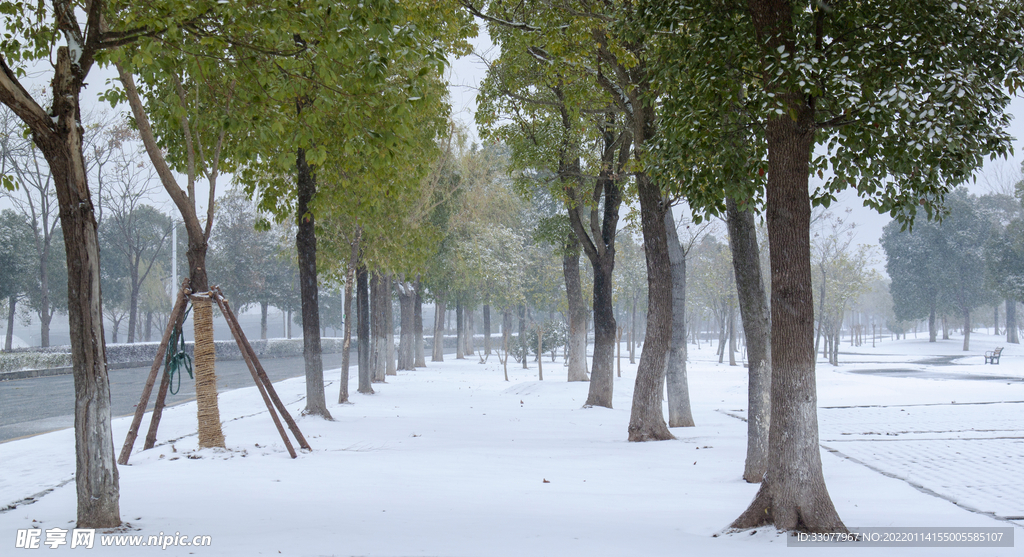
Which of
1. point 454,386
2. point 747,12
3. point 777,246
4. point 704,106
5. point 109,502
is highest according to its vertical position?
point 747,12

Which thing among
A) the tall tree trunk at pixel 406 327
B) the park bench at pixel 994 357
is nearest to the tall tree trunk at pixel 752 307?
the tall tree trunk at pixel 406 327

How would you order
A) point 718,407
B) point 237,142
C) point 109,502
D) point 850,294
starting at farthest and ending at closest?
point 850,294
point 718,407
point 237,142
point 109,502

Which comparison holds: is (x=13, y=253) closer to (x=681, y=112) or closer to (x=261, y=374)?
(x=261, y=374)

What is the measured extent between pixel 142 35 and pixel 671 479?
7174 millimetres

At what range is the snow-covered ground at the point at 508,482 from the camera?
5.34m

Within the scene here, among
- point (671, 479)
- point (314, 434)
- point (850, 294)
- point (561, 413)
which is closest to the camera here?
point (671, 479)

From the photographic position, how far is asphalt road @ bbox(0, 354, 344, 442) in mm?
13555

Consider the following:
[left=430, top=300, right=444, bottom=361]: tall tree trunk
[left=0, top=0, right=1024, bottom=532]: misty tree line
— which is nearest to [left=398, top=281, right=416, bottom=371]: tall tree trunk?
[left=430, top=300, right=444, bottom=361]: tall tree trunk

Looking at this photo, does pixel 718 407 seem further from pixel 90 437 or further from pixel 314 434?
pixel 90 437

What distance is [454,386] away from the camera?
23562 mm

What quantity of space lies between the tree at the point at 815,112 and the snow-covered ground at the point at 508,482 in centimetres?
88

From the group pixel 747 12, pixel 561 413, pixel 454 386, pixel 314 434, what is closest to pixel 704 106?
pixel 747 12

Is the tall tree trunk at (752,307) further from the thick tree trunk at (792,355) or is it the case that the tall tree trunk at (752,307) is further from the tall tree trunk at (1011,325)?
the tall tree trunk at (1011,325)

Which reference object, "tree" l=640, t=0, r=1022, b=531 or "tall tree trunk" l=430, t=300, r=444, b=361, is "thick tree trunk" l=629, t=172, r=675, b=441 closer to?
"tree" l=640, t=0, r=1022, b=531
